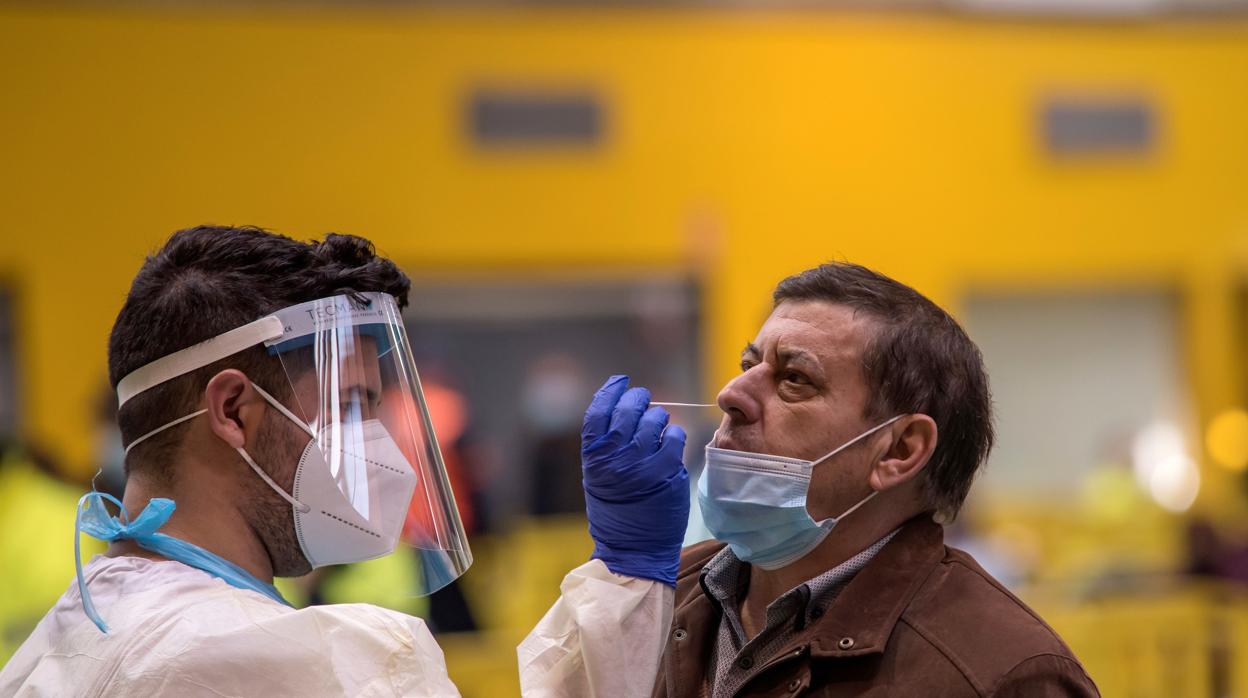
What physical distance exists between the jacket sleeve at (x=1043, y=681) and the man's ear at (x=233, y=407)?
3.39 ft

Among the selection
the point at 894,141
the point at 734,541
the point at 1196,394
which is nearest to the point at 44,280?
the point at 894,141

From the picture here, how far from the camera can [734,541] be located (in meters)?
1.97

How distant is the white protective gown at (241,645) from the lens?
1.62m

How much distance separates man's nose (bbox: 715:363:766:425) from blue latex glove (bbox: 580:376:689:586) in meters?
0.10

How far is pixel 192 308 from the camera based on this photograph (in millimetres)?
1814

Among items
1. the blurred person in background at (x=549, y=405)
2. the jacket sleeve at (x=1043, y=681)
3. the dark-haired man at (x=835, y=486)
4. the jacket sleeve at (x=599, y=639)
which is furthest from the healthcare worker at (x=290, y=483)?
the blurred person in background at (x=549, y=405)

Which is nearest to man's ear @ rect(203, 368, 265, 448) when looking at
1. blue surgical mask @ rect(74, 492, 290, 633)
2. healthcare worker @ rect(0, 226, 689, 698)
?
healthcare worker @ rect(0, 226, 689, 698)

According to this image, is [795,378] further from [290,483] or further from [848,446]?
[290,483]

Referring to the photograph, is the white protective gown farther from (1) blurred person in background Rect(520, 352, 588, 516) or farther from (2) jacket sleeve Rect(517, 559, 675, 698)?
(1) blurred person in background Rect(520, 352, 588, 516)

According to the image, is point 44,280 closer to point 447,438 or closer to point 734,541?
point 447,438

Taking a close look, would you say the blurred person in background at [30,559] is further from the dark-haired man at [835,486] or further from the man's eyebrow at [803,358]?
the man's eyebrow at [803,358]

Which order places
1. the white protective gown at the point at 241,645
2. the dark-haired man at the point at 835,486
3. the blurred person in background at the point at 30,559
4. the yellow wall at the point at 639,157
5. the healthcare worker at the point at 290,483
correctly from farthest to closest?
the yellow wall at the point at 639,157
the blurred person in background at the point at 30,559
the dark-haired man at the point at 835,486
the healthcare worker at the point at 290,483
the white protective gown at the point at 241,645

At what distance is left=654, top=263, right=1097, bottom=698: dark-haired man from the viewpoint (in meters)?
1.83

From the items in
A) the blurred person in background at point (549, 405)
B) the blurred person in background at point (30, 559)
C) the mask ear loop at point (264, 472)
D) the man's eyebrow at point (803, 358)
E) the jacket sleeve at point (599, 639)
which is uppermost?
the man's eyebrow at point (803, 358)
